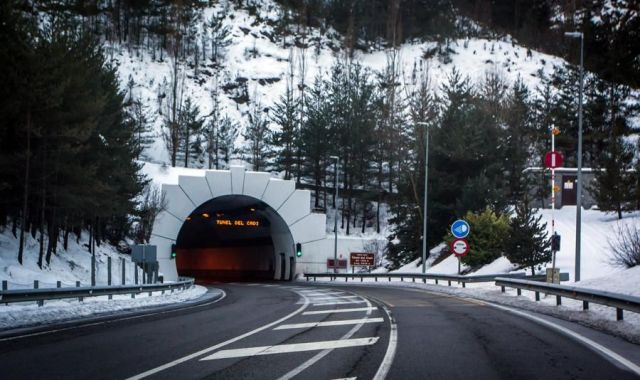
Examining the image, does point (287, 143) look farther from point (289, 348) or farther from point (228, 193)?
point (289, 348)

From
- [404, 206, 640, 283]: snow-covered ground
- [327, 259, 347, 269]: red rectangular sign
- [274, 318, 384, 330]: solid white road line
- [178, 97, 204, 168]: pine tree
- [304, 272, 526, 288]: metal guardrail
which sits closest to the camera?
[274, 318, 384, 330]: solid white road line

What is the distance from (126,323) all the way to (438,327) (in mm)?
6748

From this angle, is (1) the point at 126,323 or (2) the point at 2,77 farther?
(2) the point at 2,77

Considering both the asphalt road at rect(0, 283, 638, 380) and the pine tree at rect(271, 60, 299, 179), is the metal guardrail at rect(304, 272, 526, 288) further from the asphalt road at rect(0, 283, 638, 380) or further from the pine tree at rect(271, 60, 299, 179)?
the pine tree at rect(271, 60, 299, 179)

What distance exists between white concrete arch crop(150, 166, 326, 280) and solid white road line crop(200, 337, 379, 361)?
38.7 metres

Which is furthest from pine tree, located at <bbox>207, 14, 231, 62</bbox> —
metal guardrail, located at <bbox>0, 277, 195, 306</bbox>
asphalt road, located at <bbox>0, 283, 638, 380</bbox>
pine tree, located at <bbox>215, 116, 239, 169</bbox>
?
asphalt road, located at <bbox>0, 283, 638, 380</bbox>

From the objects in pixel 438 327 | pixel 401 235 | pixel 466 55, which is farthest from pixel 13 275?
pixel 466 55

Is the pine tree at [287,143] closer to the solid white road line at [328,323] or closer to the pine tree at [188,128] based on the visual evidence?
the pine tree at [188,128]

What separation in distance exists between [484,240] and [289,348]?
104ft

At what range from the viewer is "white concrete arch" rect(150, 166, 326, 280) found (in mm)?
48188

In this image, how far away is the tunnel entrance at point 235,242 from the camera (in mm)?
56094

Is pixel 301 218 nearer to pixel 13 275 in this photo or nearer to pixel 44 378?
pixel 13 275

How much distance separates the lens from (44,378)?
7426mm

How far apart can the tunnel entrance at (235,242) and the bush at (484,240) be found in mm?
18485
